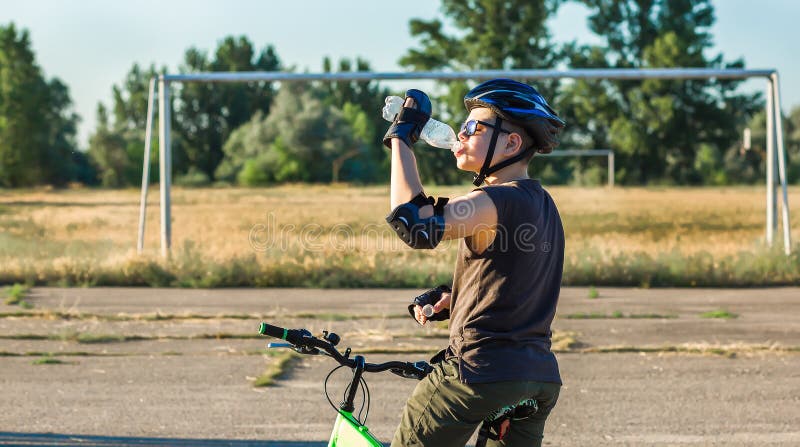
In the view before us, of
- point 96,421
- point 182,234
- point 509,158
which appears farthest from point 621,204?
point 509,158

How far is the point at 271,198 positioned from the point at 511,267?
13.6m

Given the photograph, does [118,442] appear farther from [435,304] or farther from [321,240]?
[321,240]

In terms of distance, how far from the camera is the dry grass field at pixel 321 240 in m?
13.9

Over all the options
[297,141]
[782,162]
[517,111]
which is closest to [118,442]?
[517,111]

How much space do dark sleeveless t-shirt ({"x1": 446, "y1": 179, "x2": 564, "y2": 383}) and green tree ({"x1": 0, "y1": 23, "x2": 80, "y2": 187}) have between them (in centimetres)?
1507

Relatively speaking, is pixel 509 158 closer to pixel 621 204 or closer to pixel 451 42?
pixel 621 204

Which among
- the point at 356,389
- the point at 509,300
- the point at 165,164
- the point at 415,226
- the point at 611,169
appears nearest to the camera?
the point at 415,226

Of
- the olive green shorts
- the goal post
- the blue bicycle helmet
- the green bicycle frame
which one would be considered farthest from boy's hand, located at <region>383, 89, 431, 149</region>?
the goal post

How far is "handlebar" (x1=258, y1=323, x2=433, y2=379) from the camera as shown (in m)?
2.98

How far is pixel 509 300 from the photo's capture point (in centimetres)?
295

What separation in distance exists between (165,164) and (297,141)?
2956 mm

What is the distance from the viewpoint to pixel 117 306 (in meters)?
11.7

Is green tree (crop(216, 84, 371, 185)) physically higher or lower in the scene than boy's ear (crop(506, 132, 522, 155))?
higher

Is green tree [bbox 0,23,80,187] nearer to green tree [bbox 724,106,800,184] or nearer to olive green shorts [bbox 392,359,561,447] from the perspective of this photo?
green tree [bbox 724,106,800,184]
